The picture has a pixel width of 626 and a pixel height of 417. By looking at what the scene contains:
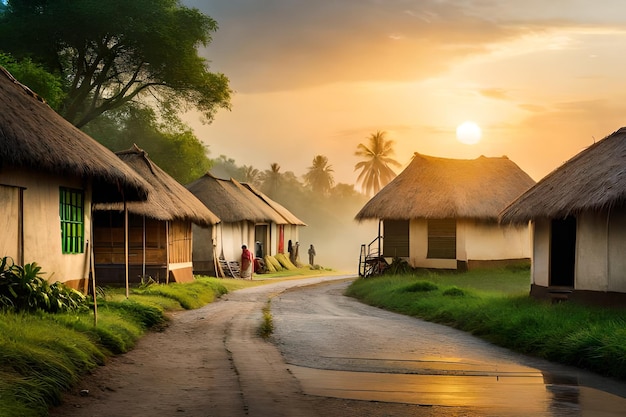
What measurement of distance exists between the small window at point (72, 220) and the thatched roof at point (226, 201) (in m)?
19.1

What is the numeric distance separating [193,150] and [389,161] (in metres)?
35.3

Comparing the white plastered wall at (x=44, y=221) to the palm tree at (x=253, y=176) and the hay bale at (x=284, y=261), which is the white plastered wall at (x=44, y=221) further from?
the palm tree at (x=253, y=176)

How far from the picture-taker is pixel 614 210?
15562 millimetres

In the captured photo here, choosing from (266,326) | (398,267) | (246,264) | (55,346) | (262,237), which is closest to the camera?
(55,346)

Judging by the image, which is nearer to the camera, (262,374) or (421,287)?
(262,374)

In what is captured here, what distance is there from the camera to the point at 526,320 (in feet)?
44.7

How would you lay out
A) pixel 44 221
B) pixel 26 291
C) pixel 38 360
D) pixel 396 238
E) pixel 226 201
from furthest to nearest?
pixel 226 201, pixel 396 238, pixel 44 221, pixel 26 291, pixel 38 360

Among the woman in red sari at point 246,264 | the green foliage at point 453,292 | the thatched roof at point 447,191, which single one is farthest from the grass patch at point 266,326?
the woman in red sari at point 246,264

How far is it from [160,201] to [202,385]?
15.2m

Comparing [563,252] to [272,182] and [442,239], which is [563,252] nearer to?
[442,239]

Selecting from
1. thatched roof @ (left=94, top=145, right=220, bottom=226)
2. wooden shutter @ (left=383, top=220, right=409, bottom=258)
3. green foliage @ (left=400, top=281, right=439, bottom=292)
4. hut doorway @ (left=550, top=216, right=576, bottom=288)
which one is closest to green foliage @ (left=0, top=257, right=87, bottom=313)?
thatched roof @ (left=94, top=145, right=220, bottom=226)

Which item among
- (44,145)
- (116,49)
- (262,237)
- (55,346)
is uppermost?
(116,49)

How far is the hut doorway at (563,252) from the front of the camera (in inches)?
783

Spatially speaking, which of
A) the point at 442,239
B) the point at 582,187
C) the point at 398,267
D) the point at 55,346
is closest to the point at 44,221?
the point at 55,346
